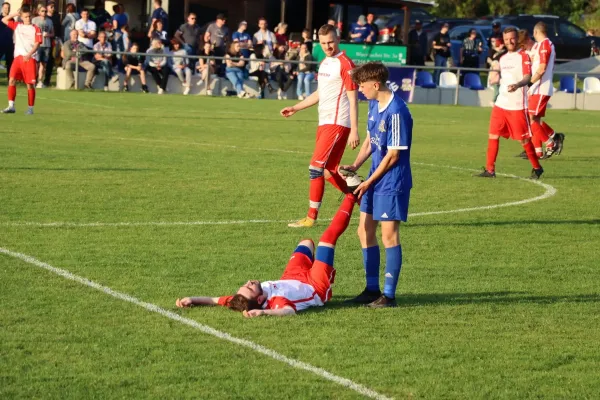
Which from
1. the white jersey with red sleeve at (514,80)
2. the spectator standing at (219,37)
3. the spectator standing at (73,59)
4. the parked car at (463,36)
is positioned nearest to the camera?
the white jersey with red sleeve at (514,80)

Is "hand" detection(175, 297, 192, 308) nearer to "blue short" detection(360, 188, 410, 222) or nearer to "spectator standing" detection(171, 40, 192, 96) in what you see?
"blue short" detection(360, 188, 410, 222)

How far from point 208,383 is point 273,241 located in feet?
15.0

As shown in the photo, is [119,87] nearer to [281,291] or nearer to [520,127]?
[520,127]

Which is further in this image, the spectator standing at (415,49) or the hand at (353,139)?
the spectator standing at (415,49)

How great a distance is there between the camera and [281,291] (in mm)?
7559

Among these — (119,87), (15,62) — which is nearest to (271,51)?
(119,87)

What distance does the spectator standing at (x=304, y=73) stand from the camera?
35.0m

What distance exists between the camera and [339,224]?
7.93m

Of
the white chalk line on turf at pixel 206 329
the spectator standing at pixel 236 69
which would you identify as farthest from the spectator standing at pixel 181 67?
the white chalk line on turf at pixel 206 329

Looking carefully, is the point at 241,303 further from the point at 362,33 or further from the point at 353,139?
the point at 362,33

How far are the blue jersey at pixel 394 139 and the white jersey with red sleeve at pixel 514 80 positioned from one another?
8592 millimetres

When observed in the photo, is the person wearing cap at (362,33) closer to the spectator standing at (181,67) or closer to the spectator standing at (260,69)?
the spectator standing at (260,69)

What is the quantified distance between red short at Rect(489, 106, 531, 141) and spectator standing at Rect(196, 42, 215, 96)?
760 inches

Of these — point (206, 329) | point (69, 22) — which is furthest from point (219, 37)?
point (206, 329)
